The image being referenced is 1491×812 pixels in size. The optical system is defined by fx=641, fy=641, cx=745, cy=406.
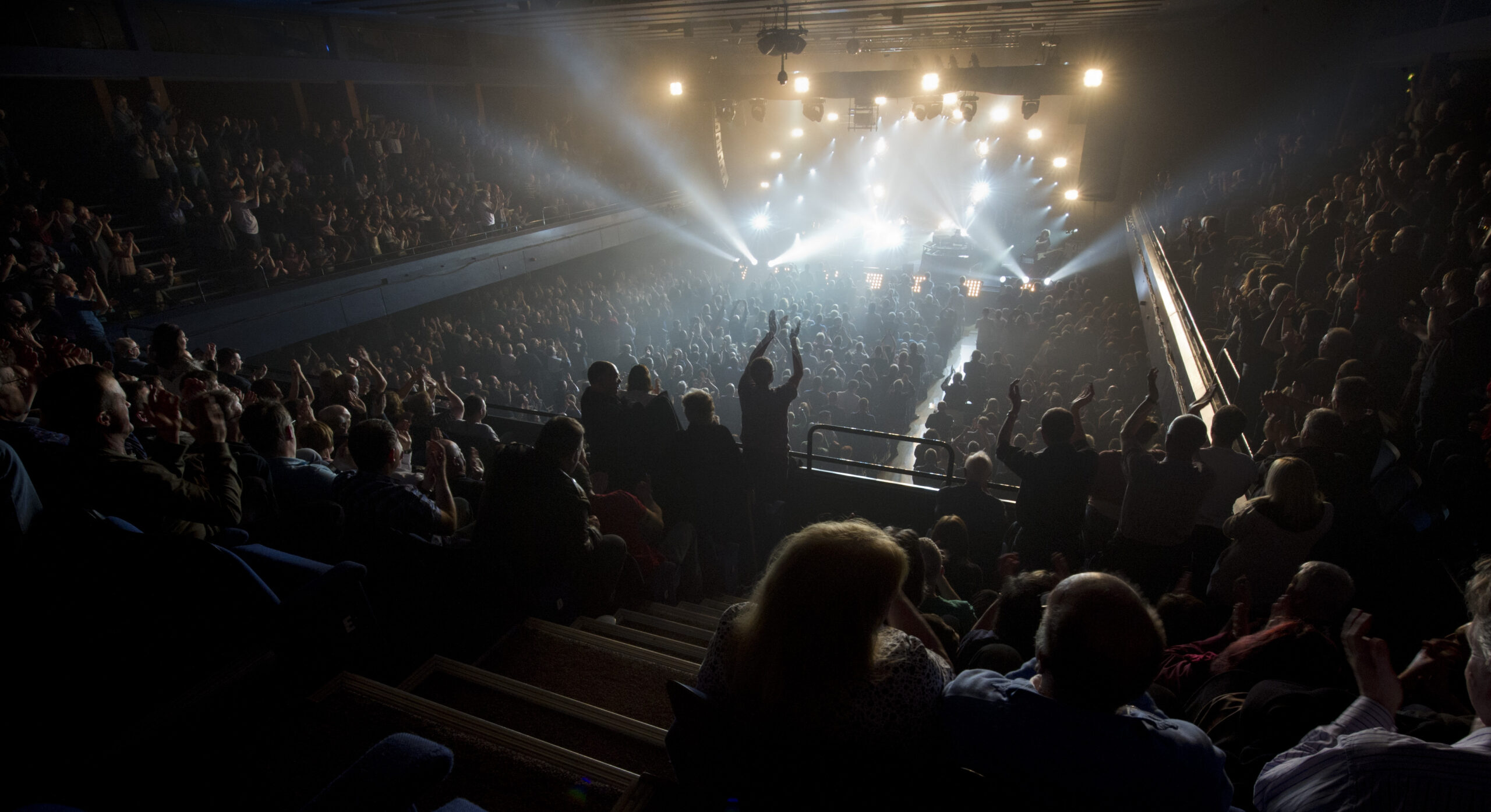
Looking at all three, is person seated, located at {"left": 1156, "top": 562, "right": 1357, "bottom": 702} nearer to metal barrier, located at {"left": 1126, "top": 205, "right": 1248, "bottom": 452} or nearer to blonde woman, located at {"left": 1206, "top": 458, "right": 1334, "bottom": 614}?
blonde woman, located at {"left": 1206, "top": 458, "right": 1334, "bottom": 614}

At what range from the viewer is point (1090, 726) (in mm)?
1342

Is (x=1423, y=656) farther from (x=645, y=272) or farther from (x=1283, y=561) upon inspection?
(x=645, y=272)

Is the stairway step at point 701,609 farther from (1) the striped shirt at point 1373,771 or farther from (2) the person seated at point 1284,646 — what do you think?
(1) the striped shirt at point 1373,771

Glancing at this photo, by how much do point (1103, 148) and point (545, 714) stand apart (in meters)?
18.4

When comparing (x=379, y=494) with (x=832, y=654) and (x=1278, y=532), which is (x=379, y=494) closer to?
(x=832, y=654)

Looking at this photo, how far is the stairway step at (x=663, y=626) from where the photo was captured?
3252mm

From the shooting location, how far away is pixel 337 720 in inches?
79.3

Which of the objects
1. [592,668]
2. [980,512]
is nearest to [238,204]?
[592,668]

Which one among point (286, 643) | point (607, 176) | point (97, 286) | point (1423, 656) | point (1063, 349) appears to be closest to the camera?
point (1423, 656)

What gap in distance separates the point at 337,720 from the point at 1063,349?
10874 mm

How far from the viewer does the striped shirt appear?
49.4 inches

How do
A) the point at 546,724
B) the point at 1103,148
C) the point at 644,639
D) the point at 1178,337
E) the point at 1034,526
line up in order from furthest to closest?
the point at 1103,148
the point at 1178,337
the point at 1034,526
the point at 644,639
the point at 546,724

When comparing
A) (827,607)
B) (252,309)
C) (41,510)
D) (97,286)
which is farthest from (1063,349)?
(97,286)

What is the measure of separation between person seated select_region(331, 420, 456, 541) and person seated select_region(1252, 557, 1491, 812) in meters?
2.95
